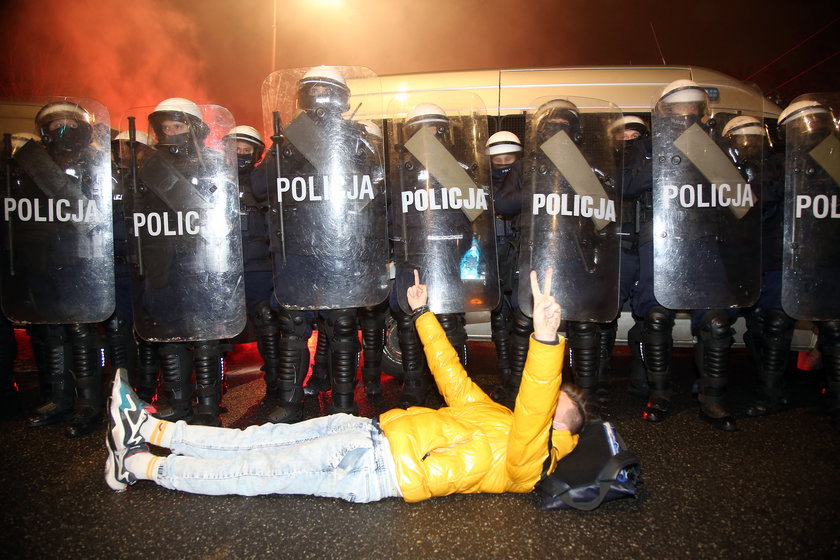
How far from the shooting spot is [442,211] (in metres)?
3.09

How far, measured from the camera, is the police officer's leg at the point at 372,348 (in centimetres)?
374

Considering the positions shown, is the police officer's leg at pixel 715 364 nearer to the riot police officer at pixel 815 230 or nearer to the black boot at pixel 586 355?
the riot police officer at pixel 815 230

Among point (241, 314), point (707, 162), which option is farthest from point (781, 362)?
point (241, 314)

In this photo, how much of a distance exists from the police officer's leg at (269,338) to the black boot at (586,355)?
2.07 meters

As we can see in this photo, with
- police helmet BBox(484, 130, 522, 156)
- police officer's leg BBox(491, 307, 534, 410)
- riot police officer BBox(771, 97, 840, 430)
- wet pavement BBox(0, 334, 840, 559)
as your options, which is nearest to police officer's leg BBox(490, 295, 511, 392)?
police officer's leg BBox(491, 307, 534, 410)

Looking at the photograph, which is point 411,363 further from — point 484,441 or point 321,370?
point 484,441

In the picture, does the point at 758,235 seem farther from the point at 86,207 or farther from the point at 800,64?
the point at 800,64

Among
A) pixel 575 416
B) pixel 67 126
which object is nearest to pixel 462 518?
pixel 575 416

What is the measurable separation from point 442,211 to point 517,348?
1040mm

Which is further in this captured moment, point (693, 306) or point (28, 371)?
point (28, 371)

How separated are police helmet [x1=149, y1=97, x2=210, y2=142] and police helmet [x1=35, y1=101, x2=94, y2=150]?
46 cm

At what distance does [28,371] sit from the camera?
4.73 meters

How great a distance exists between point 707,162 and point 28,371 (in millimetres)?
6003

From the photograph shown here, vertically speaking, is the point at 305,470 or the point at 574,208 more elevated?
the point at 574,208
